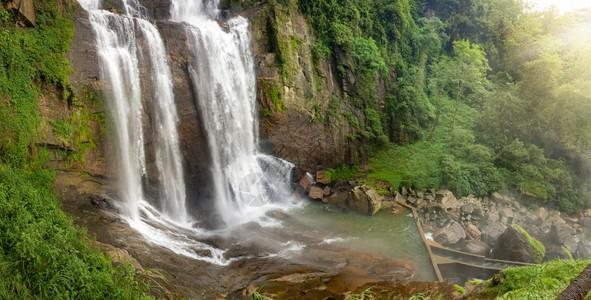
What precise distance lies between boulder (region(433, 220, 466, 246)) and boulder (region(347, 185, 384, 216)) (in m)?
2.97

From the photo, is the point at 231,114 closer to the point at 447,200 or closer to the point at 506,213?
the point at 447,200

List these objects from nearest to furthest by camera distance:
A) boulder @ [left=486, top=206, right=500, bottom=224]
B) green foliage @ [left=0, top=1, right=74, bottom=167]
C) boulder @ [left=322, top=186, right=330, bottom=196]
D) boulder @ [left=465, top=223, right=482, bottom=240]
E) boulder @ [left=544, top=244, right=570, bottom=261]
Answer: green foliage @ [left=0, top=1, right=74, bottom=167]
boulder @ [left=544, top=244, right=570, bottom=261]
boulder @ [left=465, top=223, right=482, bottom=240]
boulder @ [left=486, top=206, right=500, bottom=224]
boulder @ [left=322, top=186, right=330, bottom=196]

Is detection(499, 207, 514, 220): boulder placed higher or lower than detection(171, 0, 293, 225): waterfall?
lower

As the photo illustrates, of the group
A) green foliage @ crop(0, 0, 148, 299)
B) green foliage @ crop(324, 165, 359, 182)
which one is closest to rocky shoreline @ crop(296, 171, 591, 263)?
green foliage @ crop(324, 165, 359, 182)

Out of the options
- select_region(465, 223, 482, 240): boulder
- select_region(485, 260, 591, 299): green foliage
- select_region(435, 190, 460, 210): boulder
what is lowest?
select_region(465, 223, 482, 240): boulder

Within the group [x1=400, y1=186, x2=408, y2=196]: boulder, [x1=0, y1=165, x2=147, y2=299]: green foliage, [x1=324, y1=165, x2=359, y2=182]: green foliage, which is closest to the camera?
[x1=0, y1=165, x2=147, y2=299]: green foliage

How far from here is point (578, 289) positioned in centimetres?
500

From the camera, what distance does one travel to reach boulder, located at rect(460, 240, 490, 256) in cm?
1532

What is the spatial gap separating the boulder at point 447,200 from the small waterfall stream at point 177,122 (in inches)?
313

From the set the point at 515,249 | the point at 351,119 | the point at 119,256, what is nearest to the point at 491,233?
the point at 515,249

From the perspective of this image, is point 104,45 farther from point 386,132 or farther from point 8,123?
point 386,132

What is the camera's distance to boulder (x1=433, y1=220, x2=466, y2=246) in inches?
631

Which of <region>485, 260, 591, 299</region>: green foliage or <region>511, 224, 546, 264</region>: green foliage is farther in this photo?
<region>511, 224, 546, 264</region>: green foliage

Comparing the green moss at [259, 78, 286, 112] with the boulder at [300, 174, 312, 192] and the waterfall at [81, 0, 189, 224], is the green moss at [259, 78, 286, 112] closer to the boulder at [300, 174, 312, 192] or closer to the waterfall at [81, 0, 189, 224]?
the boulder at [300, 174, 312, 192]
